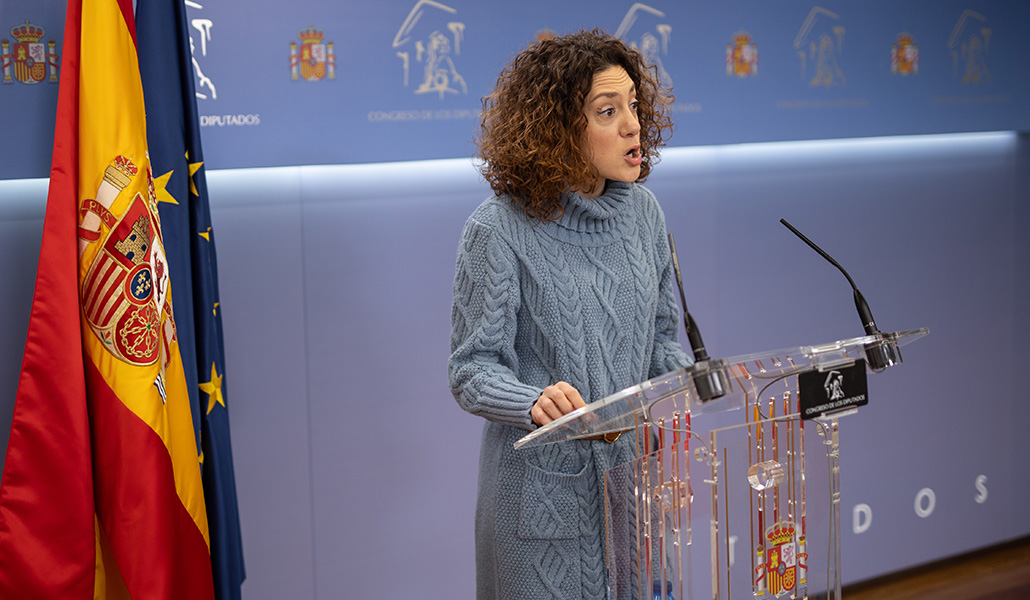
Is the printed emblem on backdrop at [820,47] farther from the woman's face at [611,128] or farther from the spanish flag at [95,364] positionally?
the spanish flag at [95,364]

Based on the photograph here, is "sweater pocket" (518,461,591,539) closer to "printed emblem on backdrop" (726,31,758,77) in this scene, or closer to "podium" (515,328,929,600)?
"podium" (515,328,929,600)

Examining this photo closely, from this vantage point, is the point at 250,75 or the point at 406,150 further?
the point at 406,150

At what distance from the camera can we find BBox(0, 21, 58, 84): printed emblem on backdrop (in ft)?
6.74

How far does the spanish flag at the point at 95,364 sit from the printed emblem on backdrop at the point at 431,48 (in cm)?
80

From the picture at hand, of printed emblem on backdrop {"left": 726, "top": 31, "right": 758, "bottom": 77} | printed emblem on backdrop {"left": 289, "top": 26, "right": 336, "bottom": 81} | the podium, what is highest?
printed emblem on backdrop {"left": 726, "top": 31, "right": 758, "bottom": 77}

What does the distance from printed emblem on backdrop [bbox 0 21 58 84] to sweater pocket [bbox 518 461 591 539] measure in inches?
54.6

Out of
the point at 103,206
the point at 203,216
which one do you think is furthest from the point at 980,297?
the point at 103,206

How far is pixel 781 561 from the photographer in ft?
4.18

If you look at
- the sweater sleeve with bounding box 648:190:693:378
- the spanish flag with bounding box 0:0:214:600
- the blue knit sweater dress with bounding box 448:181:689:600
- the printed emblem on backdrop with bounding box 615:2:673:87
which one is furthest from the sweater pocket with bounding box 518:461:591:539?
the printed emblem on backdrop with bounding box 615:2:673:87

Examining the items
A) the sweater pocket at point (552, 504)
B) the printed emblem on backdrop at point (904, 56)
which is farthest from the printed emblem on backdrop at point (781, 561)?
the printed emblem on backdrop at point (904, 56)

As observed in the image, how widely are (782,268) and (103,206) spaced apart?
2.27m

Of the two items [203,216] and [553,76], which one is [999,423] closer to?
[553,76]

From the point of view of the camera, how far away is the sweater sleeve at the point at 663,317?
1.81 metres

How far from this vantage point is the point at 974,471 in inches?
149
